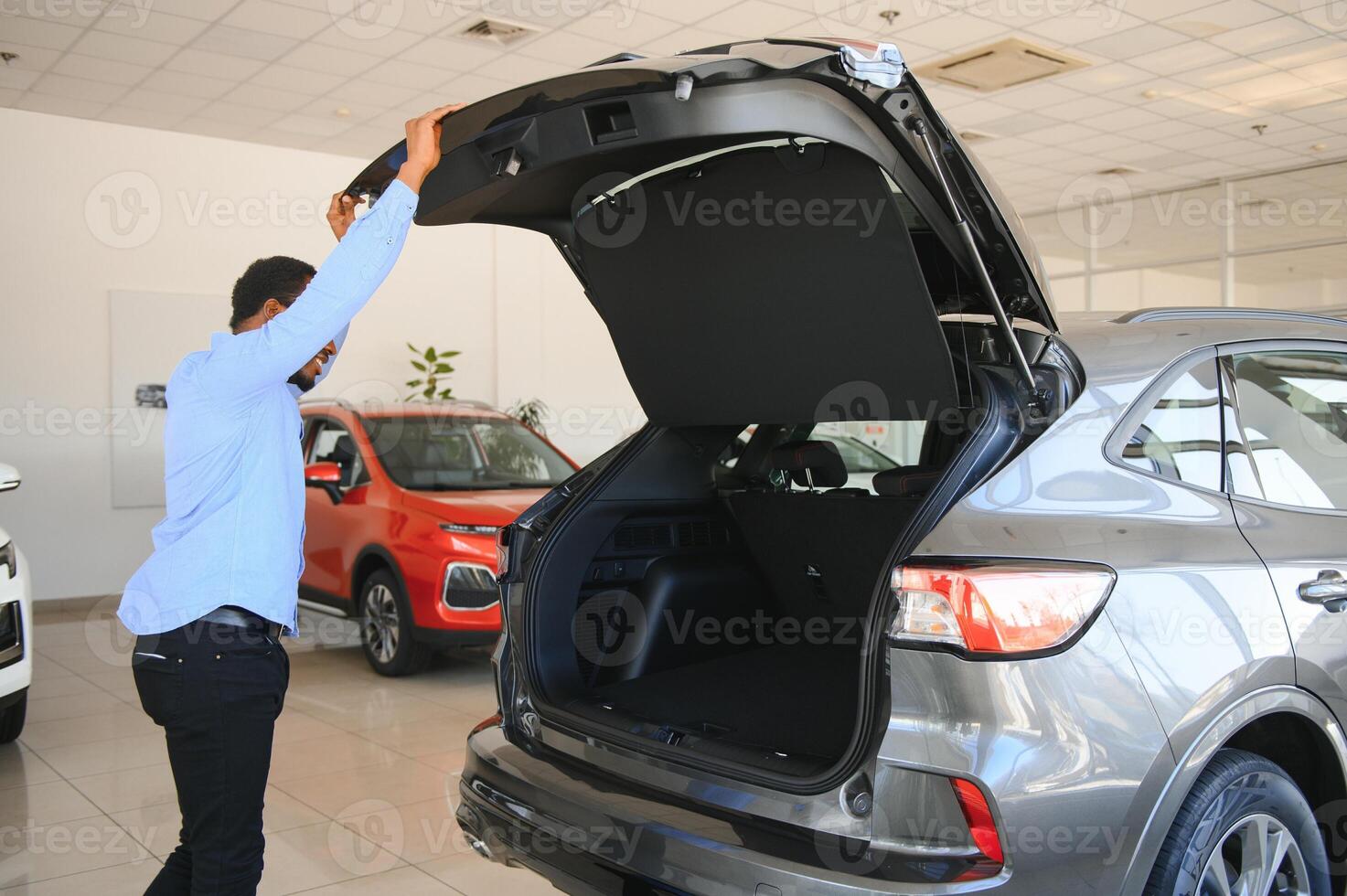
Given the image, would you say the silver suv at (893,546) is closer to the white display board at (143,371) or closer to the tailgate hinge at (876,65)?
the tailgate hinge at (876,65)

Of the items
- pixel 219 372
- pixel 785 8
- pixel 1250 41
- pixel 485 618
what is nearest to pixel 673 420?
pixel 219 372

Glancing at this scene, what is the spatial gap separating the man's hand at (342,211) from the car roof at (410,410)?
4330 millimetres

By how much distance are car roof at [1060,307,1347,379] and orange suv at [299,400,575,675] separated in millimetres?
3781

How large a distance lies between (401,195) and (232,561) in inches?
30.0

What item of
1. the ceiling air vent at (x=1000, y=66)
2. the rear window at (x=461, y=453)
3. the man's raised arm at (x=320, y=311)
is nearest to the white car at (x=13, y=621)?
the rear window at (x=461, y=453)

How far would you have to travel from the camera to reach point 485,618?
5652 millimetres

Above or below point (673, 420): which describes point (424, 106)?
above

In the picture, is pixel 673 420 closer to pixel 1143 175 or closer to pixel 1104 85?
pixel 1104 85

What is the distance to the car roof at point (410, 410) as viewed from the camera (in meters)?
6.76

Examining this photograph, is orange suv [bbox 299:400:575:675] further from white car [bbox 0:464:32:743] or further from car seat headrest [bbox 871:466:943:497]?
car seat headrest [bbox 871:466:943:497]

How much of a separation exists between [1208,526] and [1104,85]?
736 centimetres

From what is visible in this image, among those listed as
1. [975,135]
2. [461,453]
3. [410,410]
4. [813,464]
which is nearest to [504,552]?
[813,464]

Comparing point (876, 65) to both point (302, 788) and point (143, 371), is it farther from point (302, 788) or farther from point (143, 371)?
point (143, 371)

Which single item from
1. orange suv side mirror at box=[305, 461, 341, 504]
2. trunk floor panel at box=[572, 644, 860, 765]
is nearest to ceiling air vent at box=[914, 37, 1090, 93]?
orange suv side mirror at box=[305, 461, 341, 504]
